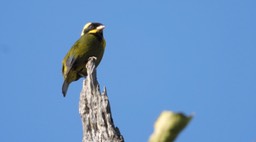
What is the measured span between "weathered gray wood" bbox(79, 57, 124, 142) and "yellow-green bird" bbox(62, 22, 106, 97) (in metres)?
2.86

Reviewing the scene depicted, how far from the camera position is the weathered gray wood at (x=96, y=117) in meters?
3.17

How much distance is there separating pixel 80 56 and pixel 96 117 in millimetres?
3533

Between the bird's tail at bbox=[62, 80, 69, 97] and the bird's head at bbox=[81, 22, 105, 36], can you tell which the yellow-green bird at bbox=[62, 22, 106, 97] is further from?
the bird's head at bbox=[81, 22, 105, 36]

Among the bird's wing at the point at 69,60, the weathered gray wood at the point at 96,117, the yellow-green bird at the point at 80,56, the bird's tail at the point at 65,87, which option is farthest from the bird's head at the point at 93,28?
the weathered gray wood at the point at 96,117

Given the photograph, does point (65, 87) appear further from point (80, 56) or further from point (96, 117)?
point (96, 117)

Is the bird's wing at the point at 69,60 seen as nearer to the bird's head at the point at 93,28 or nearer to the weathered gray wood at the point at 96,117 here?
the bird's head at the point at 93,28

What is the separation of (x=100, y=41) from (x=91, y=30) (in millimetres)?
695

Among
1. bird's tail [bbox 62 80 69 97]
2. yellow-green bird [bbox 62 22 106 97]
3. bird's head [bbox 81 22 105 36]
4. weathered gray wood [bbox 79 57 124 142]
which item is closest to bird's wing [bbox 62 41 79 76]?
yellow-green bird [bbox 62 22 106 97]

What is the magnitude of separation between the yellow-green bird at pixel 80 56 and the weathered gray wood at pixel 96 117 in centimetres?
286

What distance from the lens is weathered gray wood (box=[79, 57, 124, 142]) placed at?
3.17 m

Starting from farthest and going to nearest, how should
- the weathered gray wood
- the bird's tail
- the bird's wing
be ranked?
the bird's wing < the bird's tail < the weathered gray wood

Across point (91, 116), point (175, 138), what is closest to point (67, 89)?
point (91, 116)

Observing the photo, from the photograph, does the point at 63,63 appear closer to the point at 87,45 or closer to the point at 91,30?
the point at 87,45

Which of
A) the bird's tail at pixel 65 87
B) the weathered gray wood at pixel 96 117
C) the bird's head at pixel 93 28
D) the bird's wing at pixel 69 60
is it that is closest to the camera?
the weathered gray wood at pixel 96 117
